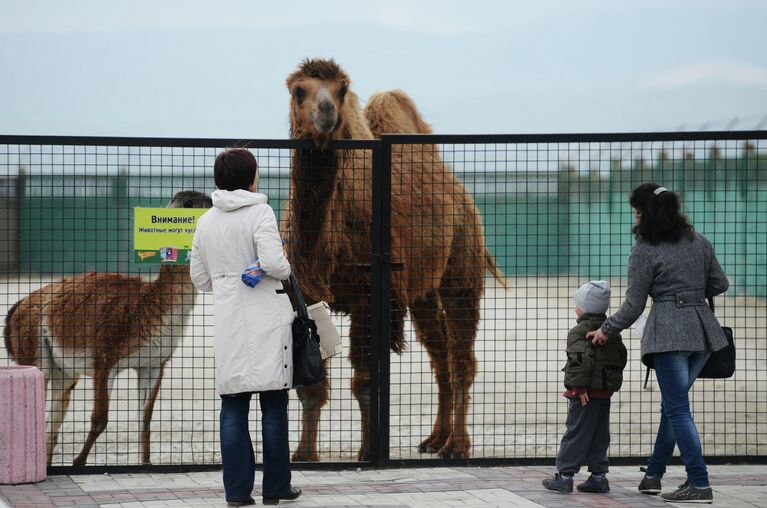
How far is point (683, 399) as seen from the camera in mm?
6340

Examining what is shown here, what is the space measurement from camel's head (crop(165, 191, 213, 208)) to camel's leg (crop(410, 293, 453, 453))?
2545mm

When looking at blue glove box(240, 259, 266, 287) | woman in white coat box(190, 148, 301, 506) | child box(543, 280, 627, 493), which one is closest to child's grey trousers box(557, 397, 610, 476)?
child box(543, 280, 627, 493)

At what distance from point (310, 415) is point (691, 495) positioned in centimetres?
298

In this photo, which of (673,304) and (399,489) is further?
(399,489)

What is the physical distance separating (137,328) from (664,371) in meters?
3.70

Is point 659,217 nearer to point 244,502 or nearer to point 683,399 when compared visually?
point 683,399

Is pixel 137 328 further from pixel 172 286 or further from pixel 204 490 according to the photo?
pixel 204 490

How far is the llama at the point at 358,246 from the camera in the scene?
7.95 metres

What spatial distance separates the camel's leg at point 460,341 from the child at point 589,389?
7.71 feet

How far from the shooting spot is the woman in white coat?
19.4 ft

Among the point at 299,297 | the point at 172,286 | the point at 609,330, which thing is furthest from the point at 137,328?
the point at 609,330

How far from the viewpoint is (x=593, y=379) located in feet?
21.3

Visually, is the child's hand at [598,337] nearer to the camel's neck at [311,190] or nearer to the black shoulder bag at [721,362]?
the black shoulder bag at [721,362]

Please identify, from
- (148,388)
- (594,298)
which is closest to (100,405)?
(148,388)
